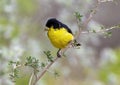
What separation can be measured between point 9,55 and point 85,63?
6.60 feet

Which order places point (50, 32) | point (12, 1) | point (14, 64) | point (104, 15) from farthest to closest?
point (104, 15), point (12, 1), point (50, 32), point (14, 64)

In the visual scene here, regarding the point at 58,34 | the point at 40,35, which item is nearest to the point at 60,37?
the point at 58,34

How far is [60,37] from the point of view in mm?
4805

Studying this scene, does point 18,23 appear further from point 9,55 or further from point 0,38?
point 9,55

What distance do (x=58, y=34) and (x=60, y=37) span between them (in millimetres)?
57

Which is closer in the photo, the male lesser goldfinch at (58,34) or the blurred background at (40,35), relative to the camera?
the male lesser goldfinch at (58,34)

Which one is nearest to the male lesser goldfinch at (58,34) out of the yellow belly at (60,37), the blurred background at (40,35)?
the yellow belly at (60,37)

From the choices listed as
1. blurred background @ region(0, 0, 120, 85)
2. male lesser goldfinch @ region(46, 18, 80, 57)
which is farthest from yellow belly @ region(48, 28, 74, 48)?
blurred background @ region(0, 0, 120, 85)

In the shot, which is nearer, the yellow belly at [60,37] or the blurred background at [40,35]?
the yellow belly at [60,37]

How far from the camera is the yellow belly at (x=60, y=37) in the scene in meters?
4.76

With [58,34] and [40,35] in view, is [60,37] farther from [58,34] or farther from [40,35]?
[40,35]

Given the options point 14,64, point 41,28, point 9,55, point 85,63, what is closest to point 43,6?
point 41,28

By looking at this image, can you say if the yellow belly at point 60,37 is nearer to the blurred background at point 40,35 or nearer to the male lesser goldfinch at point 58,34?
the male lesser goldfinch at point 58,34

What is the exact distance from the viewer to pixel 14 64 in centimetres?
386
